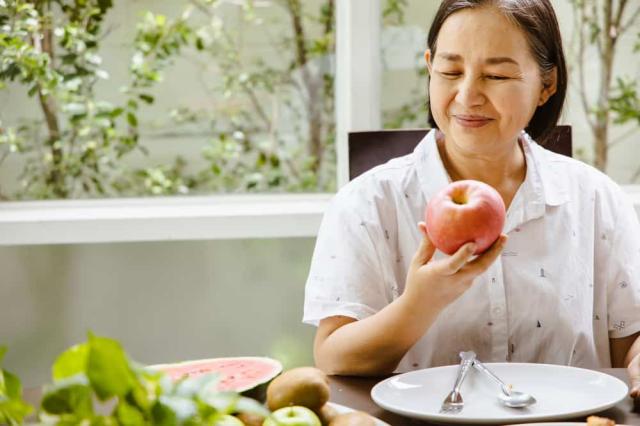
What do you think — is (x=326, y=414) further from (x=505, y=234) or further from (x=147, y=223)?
(x=147, y=223)

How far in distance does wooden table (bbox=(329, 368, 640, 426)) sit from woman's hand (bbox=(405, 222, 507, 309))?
148 millimetres

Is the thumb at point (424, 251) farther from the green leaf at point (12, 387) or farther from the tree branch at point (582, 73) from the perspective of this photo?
the tree branch at point (582, 73)

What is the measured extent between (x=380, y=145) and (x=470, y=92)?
0.48 meters

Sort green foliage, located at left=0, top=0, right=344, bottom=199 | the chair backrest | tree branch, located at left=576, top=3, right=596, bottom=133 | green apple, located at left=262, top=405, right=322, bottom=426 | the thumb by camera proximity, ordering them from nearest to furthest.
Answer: green apple, located at left=262, top=405, right=322, bottom=426
the thumb
the chair backrest
green foliage, located at left=0, top=0, right=344, bottom=199
tree branch, located at left=576, top=3, right=596, bottom=133

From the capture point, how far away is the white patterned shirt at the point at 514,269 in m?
1.63

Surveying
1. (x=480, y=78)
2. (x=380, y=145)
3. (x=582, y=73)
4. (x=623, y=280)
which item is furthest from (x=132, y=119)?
(x=623, y=280)

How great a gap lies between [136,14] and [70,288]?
0.81 m

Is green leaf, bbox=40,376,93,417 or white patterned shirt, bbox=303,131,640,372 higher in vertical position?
green leaf, bbox=40,376,93,417

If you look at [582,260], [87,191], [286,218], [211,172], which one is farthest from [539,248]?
[87,191]

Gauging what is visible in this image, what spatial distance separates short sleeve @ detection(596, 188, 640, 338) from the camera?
168 centimetres

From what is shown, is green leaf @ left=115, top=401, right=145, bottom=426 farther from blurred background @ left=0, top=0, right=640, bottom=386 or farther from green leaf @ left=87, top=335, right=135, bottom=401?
blurred background @ left=0, top=0, right=640, bottom=386

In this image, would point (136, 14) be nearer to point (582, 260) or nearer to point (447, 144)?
point (447, 144)

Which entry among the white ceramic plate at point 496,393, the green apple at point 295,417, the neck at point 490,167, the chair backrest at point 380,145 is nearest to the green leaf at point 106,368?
the green apple at point 295,417

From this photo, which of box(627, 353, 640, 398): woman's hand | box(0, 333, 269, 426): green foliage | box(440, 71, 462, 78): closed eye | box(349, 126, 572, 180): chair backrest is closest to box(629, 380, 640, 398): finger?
box(627, 353, 640, 398): woman's hand
